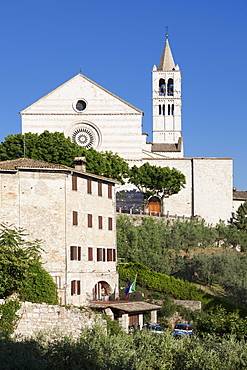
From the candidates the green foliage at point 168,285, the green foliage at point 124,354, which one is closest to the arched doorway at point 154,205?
the green foliage at point 168,285

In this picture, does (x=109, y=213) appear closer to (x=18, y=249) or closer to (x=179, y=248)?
(x=18, y=249)

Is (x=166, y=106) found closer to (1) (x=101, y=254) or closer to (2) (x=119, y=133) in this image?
(2) (x=119, y=133)

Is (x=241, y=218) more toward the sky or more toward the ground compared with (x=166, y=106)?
more toward the ground

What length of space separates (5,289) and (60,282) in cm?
376

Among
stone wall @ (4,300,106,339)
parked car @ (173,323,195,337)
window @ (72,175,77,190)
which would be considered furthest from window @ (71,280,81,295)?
parked car @ (173,323,195,337)

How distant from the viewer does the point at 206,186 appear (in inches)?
3381

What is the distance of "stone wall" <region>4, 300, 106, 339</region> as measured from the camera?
117 feet

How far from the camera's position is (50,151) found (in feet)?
213

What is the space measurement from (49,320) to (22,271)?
3.26 meters

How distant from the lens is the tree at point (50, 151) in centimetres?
6431

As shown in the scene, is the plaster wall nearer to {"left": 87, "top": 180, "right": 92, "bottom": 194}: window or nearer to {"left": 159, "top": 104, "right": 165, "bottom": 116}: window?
{"left": 159, "top": 104, "right": 165, "bottom": 116}: window

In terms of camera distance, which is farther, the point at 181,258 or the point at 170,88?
the point at 170,88

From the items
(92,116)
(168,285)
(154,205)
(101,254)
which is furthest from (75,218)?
(92,116)

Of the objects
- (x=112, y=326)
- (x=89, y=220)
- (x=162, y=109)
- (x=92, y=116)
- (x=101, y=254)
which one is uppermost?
(x=162, y=109)
